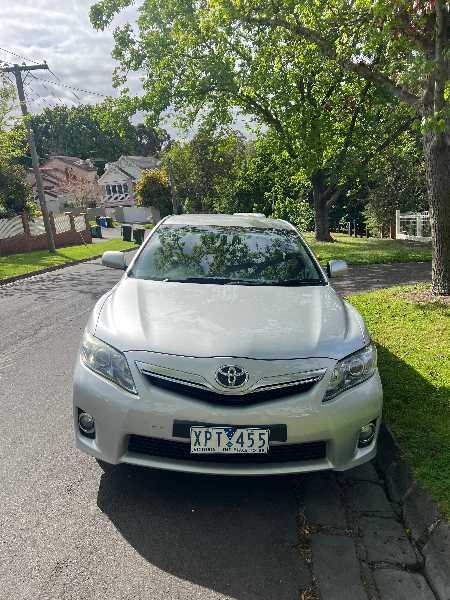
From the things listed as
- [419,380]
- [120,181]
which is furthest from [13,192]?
[120,181]

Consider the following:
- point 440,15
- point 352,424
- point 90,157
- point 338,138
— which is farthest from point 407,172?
point 90,157

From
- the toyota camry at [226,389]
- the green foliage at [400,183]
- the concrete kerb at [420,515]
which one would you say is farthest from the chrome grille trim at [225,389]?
the green foliage at [400,183]

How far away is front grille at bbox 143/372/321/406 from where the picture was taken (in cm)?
258

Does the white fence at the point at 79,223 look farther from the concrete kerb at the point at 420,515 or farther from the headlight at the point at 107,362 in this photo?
the concrete kerb at the point at 420,515

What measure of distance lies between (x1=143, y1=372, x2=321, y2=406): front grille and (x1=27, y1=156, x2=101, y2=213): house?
6409 cm

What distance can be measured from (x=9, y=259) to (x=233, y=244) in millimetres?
17987

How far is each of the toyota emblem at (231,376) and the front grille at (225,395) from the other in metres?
0.06

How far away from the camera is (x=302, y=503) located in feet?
9.44

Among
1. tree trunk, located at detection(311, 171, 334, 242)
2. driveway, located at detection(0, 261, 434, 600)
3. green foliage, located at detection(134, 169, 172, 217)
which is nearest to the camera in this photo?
driveway, located at detection(0, 261, 434, 600)

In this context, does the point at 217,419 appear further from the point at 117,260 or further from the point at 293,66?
the point at 293,66

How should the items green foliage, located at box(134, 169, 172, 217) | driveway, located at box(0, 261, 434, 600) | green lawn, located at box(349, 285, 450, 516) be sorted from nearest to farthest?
driveway, located at box(0, 261, 434, 600)
green lawn, located at box(349, 285, 450, 516)
green foliage, located at box(134, 169, 172, 217)

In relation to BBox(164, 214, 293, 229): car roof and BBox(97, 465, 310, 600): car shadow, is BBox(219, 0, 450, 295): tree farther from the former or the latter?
BBox(97, 465, 310, 600): car shadow

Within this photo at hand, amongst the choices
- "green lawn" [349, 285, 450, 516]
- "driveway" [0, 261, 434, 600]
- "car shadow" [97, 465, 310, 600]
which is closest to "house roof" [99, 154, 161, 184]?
"green lawn" [349, 285, 450, 516]

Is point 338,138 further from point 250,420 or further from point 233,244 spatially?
point 250,420
